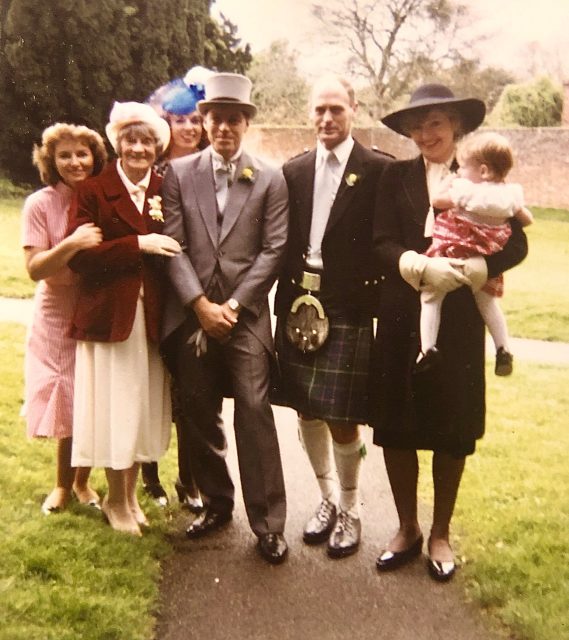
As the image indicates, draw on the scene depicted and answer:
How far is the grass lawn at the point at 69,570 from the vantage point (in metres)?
2.73

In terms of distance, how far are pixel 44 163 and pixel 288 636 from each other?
2300mm

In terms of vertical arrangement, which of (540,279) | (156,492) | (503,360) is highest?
(503,360)

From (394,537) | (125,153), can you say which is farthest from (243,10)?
(394,537)

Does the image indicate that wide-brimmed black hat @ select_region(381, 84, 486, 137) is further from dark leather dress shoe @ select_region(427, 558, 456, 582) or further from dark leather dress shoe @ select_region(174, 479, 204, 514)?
dark leather dress shoe @ select_region(174, 479, 204, 514)

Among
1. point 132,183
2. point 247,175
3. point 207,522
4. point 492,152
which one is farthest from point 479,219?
point 207,522

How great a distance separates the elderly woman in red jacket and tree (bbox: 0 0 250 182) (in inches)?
42.5

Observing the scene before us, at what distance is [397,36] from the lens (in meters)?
3.92

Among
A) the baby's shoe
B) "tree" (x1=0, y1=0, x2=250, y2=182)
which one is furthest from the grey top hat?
the baby's shoe

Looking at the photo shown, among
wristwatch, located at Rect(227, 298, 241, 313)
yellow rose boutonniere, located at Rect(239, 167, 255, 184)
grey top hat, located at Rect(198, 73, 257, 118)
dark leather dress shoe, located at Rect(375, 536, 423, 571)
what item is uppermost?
grey top hat, located at Rect(198, 73, 257, 118)

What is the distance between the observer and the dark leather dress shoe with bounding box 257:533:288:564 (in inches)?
132

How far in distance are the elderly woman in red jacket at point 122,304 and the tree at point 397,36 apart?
1258mm

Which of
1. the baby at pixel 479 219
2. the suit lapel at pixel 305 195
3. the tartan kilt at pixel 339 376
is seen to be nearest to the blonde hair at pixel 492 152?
the baby at pixel 479 219

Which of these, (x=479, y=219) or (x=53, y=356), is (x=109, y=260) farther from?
(x=479, y=219)

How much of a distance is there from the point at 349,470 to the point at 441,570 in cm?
61
